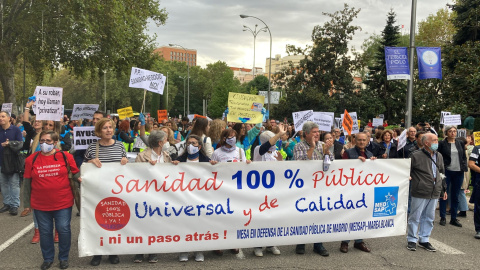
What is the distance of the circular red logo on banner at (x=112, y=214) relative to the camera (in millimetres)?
4766

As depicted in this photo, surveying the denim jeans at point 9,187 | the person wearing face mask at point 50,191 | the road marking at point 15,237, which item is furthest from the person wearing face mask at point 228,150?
the denim jeans at point 9,187

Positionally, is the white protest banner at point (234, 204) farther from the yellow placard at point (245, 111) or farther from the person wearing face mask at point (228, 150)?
the yellow placard at point (245, 111)

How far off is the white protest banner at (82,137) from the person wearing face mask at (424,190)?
453 centimetres

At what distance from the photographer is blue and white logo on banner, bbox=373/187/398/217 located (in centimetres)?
566

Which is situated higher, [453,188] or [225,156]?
[225,156]

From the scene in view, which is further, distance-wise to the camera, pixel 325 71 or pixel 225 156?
pixel 325 71

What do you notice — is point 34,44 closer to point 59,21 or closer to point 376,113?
point 59,21

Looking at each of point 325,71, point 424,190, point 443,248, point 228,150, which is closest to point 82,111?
point 228,150

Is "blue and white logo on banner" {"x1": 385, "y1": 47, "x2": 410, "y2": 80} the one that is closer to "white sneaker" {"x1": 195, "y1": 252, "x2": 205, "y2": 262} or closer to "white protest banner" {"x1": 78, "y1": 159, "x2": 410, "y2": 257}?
"white protest banner" {"x1": 78, "y1": 159, "x2": 410, "y2": 257}

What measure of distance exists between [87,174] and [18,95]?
194ft

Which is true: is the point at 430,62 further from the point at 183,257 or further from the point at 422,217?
the point at 183,257

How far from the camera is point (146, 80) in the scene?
9.91 m

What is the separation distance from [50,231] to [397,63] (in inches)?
381

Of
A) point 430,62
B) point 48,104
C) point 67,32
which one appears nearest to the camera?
point 48,104
